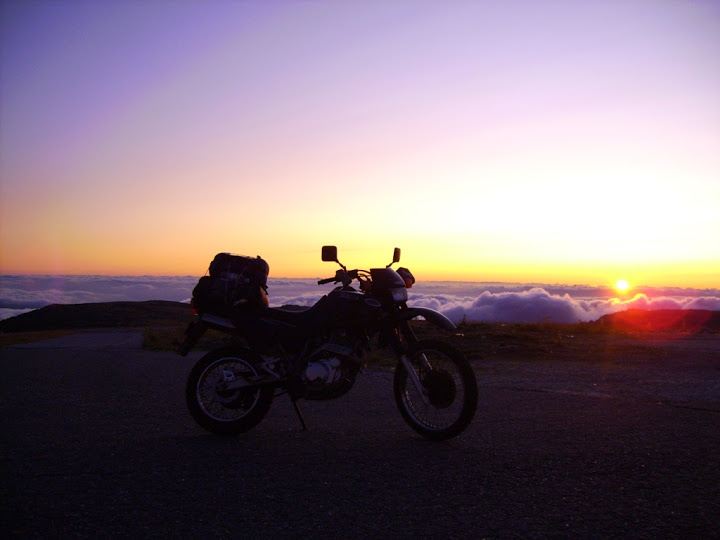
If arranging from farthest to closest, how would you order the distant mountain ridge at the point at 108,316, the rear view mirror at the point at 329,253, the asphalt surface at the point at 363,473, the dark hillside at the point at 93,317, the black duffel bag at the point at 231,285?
the dark hillside at the point at 93,317, the distant mountain ridge at the point at 108,316, the black duffel bag at the point at 231,285, the rear view mirror at the point at 329,253, the asphalt surface at the point at 363,473

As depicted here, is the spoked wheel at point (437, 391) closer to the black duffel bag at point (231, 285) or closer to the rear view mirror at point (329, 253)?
the rear view mirror at point (329, 253)

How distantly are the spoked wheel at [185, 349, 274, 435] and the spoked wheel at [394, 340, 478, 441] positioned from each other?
4.49 feet

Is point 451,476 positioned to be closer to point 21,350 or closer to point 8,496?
point 8,496

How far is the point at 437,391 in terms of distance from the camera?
523 centimetres

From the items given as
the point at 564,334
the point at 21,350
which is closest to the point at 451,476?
the point at 21,350

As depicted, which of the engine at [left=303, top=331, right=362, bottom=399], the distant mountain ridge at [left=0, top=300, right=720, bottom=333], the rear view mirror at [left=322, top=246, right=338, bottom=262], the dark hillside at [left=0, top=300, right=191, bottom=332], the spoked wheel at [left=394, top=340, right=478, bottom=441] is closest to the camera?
the spoked wheel at [left=394, top=340, right=478, bottom=441]

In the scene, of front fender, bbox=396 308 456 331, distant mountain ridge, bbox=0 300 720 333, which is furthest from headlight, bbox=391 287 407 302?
distant mountain ridge, bbox=0 300 720 333

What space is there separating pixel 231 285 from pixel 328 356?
1226 mm

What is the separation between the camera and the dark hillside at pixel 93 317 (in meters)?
54.1

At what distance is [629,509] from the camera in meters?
3.36

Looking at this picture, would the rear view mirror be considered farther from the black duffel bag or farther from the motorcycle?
the black duffel bag

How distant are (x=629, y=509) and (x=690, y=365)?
8.85m

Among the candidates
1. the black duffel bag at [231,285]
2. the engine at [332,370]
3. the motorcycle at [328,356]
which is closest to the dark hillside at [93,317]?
the black duffel bag at [231,285]

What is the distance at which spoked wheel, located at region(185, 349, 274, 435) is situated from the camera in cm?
551
